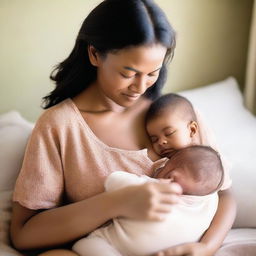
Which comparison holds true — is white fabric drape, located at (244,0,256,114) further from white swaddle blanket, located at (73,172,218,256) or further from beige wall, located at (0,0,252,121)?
white swaddle blanket, located at (73,172,218,256)

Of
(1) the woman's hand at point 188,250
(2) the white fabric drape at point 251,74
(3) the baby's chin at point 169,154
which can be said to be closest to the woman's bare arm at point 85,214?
(1) the woman's hand at point 188,250

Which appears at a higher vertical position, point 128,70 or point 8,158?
point 128,70

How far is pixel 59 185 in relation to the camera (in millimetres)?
1258

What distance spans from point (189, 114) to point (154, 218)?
40 centimetres

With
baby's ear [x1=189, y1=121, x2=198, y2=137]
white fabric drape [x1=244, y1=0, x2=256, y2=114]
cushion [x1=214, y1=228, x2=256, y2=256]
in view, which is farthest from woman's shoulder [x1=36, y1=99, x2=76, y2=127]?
white fabric drape [x1=244, y1=0, x2=256, y2=114]

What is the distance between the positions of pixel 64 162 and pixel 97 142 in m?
0.11

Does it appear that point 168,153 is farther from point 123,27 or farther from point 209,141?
point 123,27

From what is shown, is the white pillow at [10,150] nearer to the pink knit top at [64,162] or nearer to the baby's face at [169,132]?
the pink knit top at [64,162]

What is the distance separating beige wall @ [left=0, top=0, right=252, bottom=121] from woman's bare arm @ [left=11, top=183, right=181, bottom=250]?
30.0 inches

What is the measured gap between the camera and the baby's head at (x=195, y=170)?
1229 mm

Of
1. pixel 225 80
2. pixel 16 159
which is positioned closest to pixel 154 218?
pixel 16 159

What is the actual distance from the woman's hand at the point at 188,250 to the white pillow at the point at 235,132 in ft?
1.12

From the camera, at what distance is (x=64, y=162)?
1.26 m

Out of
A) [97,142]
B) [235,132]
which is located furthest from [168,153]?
[235,132]
